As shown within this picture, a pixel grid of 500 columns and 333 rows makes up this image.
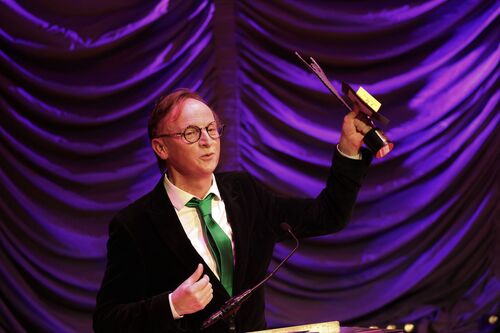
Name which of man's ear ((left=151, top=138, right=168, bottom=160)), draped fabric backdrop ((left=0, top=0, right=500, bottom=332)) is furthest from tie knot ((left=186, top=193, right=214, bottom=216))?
draped fabric backdrop ((left=0, top=0, right=500, bottom=332))

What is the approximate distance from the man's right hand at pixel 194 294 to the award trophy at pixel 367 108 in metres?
0.64

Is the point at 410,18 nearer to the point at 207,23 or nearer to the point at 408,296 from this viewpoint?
the point at 207,23

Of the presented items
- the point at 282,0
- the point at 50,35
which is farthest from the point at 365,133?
the point at 50,35

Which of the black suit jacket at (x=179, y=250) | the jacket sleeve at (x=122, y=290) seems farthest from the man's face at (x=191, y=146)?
the jacket sleeve at (x=122, y=290)

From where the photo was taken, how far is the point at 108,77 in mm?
3918

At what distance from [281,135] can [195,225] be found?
5.87 feet

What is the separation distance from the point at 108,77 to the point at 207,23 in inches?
24.2

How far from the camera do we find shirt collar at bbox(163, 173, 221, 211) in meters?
2.28

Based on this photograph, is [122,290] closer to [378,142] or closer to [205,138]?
[205,138]

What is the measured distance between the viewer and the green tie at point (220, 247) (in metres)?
2.22

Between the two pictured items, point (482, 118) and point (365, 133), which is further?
point (482, 118)

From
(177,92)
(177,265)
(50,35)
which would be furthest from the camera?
(50,35)

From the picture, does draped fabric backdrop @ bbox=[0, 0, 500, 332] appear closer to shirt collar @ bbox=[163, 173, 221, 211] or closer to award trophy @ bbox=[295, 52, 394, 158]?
shirt collar @ bbox=[163, 173, 221, 211]

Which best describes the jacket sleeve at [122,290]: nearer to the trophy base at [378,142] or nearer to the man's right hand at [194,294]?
the man's right hand at [194,294]
